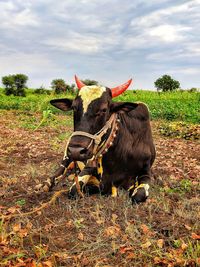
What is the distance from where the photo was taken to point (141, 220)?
406 cm

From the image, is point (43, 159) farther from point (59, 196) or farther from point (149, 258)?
point (149, 258)

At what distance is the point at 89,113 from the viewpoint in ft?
13.3

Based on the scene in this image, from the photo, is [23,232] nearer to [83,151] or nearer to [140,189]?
[83,151]

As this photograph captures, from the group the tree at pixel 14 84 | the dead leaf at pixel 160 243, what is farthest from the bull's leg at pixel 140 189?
the tree at pixel 14 84

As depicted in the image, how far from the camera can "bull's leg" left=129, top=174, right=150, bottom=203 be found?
4633 mm

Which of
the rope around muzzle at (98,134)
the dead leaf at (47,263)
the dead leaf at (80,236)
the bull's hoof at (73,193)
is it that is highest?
the rope around muzzle at (98,134)

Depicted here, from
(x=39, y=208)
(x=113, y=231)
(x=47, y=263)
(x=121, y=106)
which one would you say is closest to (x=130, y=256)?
(x=113, y=231)

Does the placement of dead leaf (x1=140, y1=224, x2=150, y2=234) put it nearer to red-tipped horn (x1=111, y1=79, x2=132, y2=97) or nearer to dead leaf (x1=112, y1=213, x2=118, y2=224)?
dead leaf (x1=112, y1=213, x2=118, y2=224)

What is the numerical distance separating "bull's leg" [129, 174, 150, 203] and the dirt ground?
0.31 ft

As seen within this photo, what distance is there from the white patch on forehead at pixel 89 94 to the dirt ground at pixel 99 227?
117 centimetres

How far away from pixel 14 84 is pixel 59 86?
3.82m

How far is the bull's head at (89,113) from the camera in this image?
→ 3.81 m

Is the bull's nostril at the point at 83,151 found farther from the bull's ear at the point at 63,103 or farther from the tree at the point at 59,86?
the tree at the point at 59,86

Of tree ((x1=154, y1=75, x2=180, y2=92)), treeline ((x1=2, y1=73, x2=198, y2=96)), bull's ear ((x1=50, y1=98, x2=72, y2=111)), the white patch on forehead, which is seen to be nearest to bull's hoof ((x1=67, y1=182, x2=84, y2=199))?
bull's ear ((x1=50, y1=98, x2=72, y2=111))
